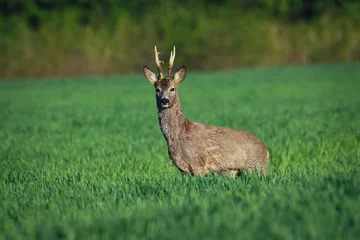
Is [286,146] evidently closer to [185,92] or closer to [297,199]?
[297,199]

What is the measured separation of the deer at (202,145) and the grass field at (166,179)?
303 millimetres

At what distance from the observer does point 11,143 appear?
12969 mm

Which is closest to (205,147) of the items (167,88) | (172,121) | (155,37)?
(172,121)

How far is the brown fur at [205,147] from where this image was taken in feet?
24.9

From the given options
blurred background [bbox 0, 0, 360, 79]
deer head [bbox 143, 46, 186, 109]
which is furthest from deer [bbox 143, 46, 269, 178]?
blurred background [bbox 0, 0, 360, 79]

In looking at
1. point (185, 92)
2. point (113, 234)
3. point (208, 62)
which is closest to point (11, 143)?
point (113, 234)

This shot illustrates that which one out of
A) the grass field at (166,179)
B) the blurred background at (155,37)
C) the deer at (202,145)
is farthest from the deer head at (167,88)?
the blurred background at (155,37)

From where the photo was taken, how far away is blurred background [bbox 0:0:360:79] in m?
43.3

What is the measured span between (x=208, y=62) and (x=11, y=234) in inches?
1655

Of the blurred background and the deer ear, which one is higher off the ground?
the blurred background

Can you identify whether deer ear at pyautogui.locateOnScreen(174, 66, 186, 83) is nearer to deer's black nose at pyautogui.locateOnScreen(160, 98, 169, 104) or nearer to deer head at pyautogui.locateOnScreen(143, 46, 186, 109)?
deer head at pyautogui.locateOnScreen(143, 46, 186, 109)

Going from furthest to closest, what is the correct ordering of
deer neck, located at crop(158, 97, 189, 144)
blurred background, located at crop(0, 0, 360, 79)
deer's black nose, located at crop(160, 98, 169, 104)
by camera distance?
1. blurred background, located at crop(0, 0, 360, 79)
2. deer neck, located at crop(158, 97, 189, 144)
3. deer's black nose, located at crop(160, 98, 169, 104)

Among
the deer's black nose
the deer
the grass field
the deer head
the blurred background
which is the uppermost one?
the blurred background

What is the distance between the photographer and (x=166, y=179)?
7.50 metres
